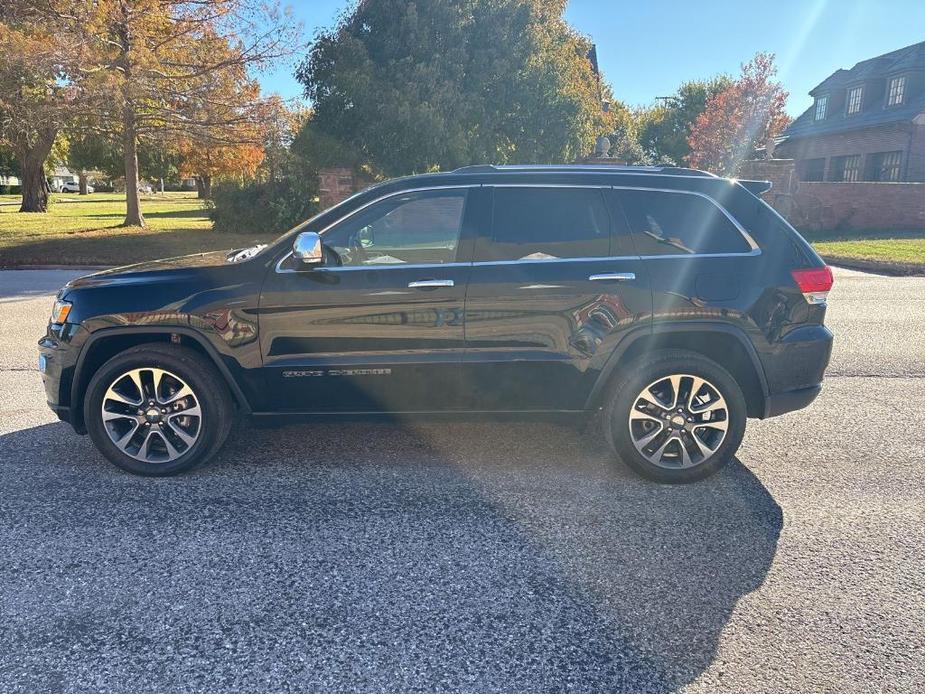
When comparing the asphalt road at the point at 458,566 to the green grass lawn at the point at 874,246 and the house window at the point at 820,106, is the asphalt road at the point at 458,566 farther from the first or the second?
the house window at the point at 820,106

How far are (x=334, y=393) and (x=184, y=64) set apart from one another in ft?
60.7

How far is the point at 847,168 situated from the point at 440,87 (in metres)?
25.2

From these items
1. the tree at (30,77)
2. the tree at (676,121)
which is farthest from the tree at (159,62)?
the tree at (676,121)

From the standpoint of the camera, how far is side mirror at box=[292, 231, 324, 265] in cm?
378

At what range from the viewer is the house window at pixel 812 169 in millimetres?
35156

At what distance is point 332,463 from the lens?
439 centimetres

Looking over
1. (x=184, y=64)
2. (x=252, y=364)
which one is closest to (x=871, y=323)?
(x=252, y=364)

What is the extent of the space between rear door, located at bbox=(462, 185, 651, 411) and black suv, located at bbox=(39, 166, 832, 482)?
0.5 inches

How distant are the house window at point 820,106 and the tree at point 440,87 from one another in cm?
2361

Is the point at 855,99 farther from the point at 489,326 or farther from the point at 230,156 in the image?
the point at 489,326

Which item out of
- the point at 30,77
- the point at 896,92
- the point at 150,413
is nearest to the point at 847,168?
the point at 896,92

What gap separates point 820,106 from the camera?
120ft

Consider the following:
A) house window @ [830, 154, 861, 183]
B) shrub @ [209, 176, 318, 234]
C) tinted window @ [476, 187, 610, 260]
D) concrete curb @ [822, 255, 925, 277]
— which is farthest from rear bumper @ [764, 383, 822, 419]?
house window @ [830, 154, 861, 183]

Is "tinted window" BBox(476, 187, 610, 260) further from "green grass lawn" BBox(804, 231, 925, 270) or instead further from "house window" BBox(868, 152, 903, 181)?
"house window" BBox(868, 152, 903, 181)
